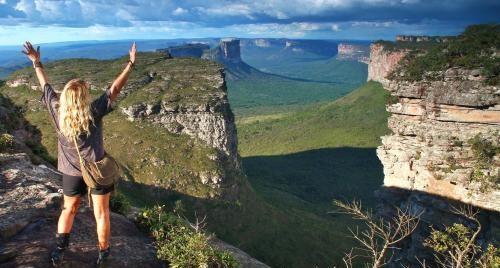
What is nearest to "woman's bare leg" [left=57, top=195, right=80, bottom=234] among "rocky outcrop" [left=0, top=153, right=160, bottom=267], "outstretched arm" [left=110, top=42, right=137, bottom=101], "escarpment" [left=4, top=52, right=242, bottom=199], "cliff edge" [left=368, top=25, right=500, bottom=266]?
"rocky outcrop" [left=0, top=153, right=160, bottom=267]

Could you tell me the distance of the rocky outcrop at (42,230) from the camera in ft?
30.6

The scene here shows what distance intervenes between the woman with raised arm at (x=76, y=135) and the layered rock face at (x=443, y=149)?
27.8 metres

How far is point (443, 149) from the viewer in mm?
31703

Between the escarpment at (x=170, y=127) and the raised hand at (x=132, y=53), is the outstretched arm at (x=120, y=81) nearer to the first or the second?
the raised hand at (x=132, y=53)

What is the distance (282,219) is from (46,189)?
4925 centimetres

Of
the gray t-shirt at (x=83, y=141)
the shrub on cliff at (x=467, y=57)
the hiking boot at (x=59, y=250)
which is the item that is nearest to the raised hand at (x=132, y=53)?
the gray t-shirt at (x=83, y=141)

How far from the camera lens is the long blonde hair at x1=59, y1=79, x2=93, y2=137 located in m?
8.06

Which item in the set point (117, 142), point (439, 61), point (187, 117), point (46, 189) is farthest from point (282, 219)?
point (46, 189)

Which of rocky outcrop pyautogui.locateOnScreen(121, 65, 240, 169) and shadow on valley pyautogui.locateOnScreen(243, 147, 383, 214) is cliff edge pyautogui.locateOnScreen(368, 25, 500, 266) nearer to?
rocky outcrop pyautogui.locateOnScreen(121, 65, 240, 169)

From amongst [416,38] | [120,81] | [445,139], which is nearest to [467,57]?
[445,139]

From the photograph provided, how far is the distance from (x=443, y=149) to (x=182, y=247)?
26820 millimetres

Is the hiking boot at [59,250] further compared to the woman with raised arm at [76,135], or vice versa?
the hiking boot at [59,250]

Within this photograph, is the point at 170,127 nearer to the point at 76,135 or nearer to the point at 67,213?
the point at 67,213

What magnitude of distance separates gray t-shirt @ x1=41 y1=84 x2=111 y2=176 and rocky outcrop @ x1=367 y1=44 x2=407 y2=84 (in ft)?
459
